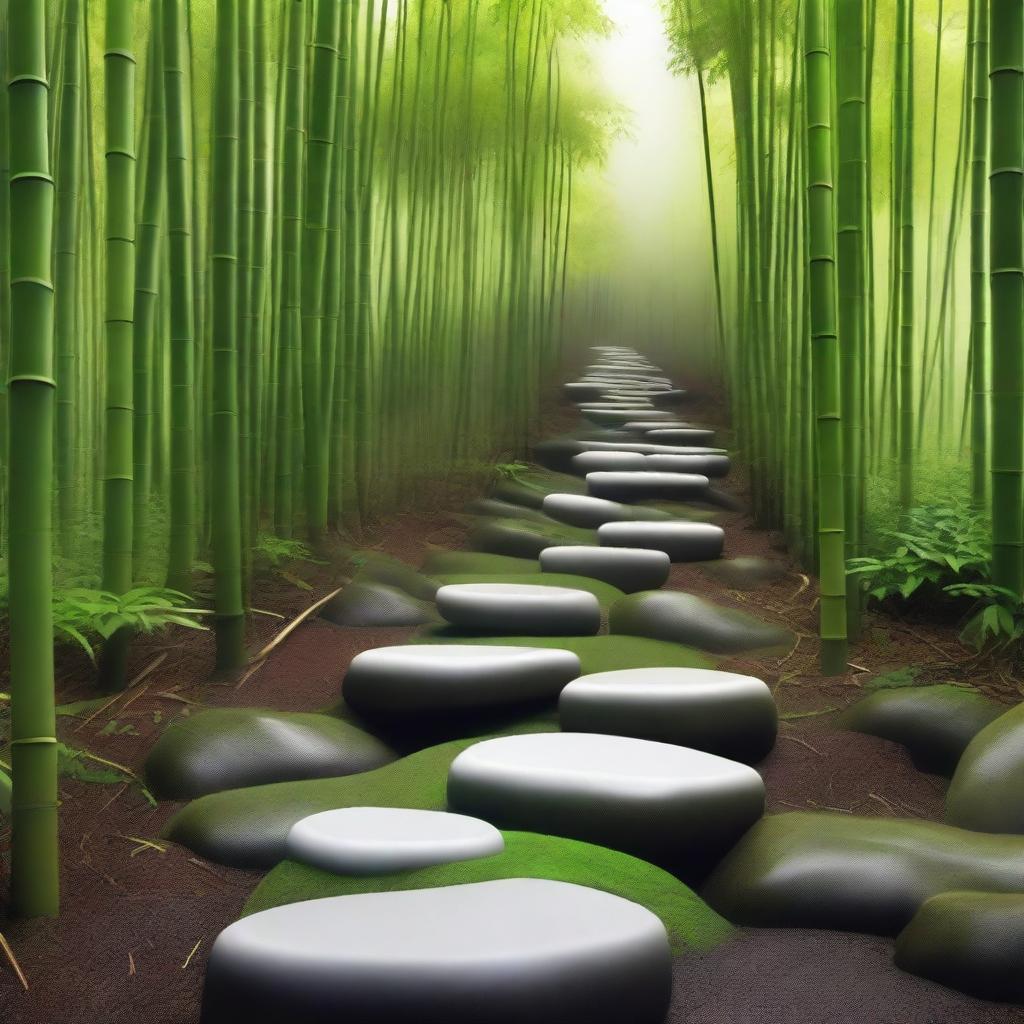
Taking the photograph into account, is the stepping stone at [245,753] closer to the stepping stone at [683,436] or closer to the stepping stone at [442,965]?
the stepping stone at [442,965]

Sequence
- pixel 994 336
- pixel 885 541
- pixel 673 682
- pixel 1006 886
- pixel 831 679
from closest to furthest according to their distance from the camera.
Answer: pixel 1006 886, pixel 673 682, pixel 994 336, pixel 831 679, pixel 885 541

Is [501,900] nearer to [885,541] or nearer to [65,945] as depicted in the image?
[65,945]

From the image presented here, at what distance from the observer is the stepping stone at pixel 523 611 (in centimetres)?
161

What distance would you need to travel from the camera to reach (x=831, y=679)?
150 centimetres

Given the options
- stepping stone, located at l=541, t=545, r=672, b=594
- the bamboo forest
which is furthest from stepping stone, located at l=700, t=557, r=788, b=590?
stepping stone, located at l=541, t=545, r=672, b=594

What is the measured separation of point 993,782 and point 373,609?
3.35 feet

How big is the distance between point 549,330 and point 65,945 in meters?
3.49

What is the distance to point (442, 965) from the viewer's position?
0.64 metres

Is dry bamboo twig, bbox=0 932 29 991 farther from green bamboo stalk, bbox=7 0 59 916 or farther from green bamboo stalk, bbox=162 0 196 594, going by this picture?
green bamboo stalk, bbox=162 0 196 594

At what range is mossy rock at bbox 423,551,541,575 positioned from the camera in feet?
6.83

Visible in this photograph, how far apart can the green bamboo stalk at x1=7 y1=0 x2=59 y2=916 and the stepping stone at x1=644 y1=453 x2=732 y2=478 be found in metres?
2.27

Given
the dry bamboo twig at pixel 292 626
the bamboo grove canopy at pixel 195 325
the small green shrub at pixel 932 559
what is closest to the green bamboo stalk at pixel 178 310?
the bamboo grove canopy at pixel 195 325

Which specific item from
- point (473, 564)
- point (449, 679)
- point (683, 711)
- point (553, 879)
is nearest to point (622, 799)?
point (553, 879)

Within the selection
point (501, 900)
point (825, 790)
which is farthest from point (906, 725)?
point (501, 900)
